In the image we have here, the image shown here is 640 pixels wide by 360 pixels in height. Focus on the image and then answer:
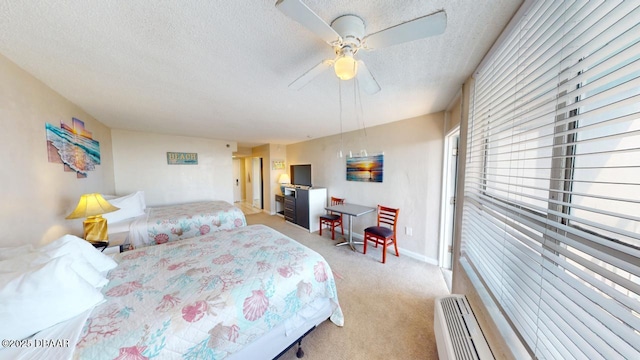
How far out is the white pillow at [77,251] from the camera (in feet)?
3.86

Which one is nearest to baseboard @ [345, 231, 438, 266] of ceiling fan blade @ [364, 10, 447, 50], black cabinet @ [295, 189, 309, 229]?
black cabinet @ [295, 189, 309, 229]

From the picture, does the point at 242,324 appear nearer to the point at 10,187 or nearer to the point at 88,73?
the point at 10,187

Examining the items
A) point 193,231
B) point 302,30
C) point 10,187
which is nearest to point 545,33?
point 302,30

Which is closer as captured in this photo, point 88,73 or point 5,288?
point 5,288

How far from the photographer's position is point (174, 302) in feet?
3.67

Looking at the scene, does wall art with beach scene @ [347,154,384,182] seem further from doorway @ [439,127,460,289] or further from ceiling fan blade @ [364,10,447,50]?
ceiling fan blade @ [364,10,447,50]

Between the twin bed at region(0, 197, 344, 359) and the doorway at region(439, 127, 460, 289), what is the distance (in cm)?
191

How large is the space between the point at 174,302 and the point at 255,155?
18.1 feet

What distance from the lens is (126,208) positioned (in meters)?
2.87

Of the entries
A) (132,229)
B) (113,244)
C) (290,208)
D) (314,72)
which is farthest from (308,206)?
(314,72)

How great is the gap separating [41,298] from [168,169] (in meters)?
3.80

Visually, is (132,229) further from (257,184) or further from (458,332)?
(257,184)

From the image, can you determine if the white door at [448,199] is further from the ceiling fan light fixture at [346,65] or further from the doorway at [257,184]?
the doorway at [257,184]

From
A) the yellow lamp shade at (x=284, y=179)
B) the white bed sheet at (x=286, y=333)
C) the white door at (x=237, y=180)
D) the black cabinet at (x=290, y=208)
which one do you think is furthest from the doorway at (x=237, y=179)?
the white bed sheet at (x=286, y=333)
